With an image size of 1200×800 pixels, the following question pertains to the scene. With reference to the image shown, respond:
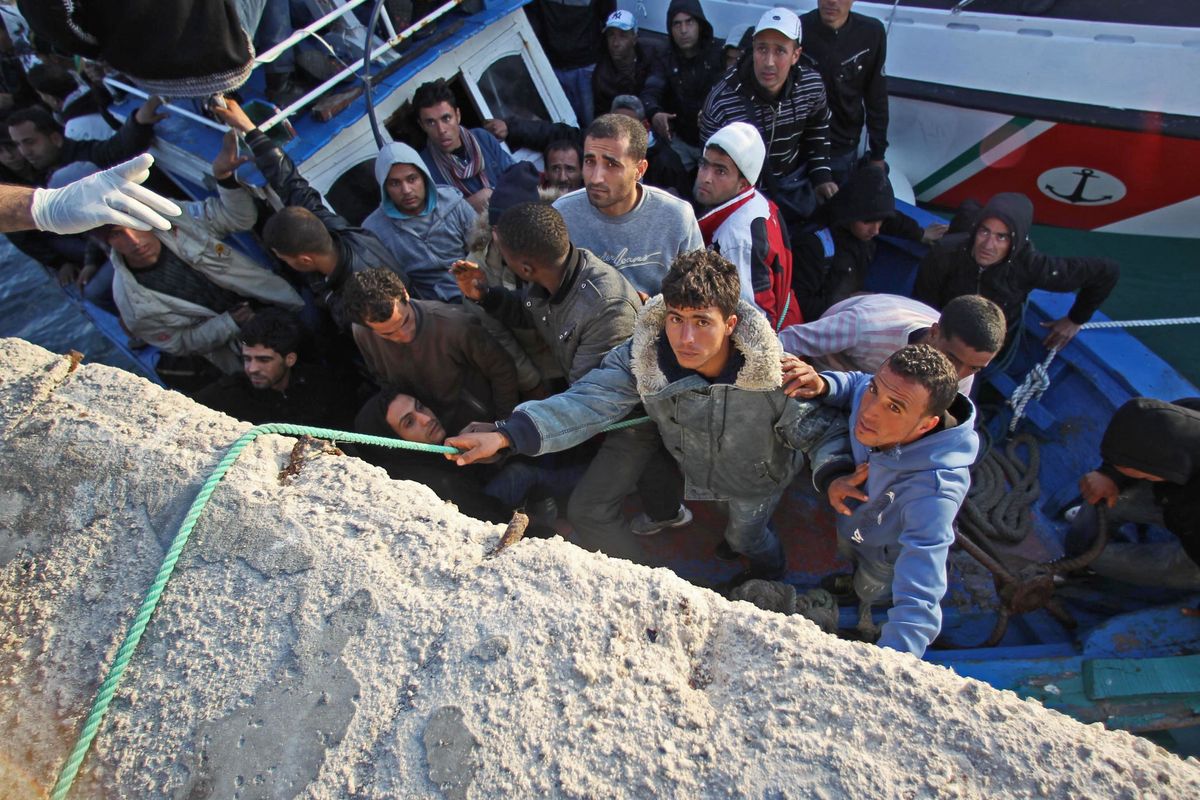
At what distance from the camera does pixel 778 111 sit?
3.98 metres

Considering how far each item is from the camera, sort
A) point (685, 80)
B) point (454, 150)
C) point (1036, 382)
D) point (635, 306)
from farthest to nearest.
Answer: point (685, 80)
point (454, 150)
point (1036, 382)
point (635, 306)

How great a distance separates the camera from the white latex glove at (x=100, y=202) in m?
2.43

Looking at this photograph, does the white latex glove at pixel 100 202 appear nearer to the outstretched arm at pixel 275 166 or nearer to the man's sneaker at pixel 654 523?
the outstretched arm at pixel 275 166

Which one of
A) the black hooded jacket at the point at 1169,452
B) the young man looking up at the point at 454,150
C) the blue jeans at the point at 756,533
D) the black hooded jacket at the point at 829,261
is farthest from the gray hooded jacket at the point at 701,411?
the young man looking up at the point at 454,150

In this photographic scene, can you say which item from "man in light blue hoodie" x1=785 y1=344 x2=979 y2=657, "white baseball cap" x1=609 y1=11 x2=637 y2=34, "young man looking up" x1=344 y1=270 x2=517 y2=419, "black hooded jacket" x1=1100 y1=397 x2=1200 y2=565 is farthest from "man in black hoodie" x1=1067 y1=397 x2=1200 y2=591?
"white baseball cap" x1=609 y1=11 x2=637 y2=34

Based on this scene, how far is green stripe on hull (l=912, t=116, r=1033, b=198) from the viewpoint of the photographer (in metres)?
4.77

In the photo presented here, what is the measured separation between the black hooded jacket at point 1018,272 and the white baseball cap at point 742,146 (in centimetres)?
118

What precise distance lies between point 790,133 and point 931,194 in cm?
223

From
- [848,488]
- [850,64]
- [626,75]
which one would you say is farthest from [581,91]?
[848,488]

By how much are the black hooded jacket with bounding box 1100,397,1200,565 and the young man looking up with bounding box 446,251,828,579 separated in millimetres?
1215

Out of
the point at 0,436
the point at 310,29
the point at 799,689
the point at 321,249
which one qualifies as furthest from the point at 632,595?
the point at 310,29

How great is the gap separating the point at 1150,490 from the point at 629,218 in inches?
96.3

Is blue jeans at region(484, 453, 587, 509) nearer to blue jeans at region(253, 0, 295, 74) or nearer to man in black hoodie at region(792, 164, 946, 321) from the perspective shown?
man in black hoodie at region(792, 164, 946, 321)

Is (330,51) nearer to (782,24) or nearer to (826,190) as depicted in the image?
(782,24)
